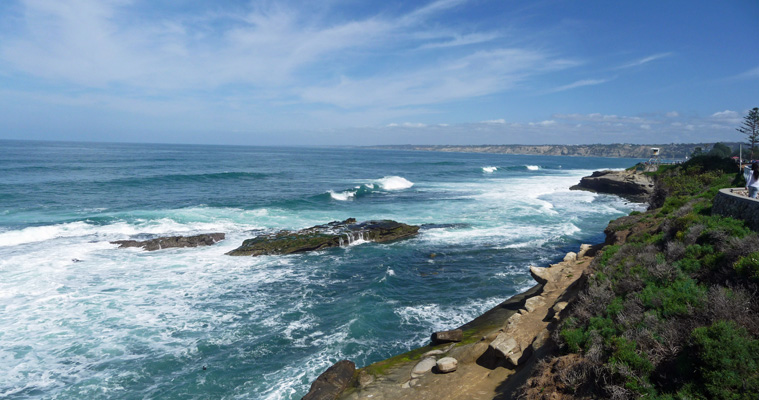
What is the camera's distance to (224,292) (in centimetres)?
1684

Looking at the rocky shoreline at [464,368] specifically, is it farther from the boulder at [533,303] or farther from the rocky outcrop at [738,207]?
the rocky outcrop at [738,207]

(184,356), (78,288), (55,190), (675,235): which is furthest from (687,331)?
(55,190)

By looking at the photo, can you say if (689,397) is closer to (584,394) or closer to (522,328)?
(584,394)

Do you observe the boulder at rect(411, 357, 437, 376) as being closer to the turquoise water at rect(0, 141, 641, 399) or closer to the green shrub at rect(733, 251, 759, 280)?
the turquoise water at rect(0, 141, 641, 399)

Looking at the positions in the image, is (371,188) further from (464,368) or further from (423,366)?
(464,368)

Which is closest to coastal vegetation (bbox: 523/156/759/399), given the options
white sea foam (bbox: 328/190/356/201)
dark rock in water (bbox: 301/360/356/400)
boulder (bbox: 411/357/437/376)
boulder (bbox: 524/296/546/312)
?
boulder (bbox: 524/296/546/312)

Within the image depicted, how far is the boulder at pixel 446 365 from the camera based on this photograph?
984 centimetres

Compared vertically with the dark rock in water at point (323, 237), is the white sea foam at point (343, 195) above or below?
above

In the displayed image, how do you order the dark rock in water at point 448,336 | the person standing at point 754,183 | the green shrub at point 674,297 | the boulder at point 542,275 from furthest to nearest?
the boulder at point 542,275
the dark rock in water at point 448,336
the person standing at point 754,183
the green shrub at point 674,297

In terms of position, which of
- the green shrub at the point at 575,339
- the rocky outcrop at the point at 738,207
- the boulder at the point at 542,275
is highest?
the rocky outcrop at the point at 738,207

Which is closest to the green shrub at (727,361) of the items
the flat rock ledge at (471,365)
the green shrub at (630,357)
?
the green shrub at (630,357)

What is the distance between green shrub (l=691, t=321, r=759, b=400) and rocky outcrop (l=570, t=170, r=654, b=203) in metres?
44.9

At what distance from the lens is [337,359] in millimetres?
11680

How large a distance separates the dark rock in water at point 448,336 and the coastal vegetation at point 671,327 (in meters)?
3.47
